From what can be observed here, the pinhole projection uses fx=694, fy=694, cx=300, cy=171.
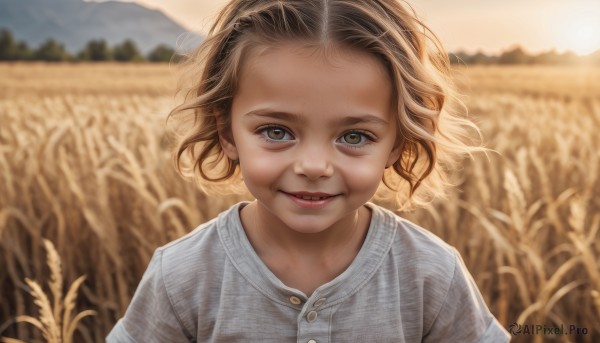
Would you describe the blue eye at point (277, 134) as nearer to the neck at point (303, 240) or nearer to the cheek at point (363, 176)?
the cheek at point (363, 176)

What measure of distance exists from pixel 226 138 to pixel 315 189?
362 mm

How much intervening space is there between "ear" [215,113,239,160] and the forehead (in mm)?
178

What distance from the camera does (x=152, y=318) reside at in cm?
162

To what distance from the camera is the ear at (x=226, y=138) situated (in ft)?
5.30

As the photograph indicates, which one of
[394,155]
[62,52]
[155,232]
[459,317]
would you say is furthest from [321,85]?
[62,52]

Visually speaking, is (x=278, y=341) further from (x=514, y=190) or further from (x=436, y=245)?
(x=514, y=190)

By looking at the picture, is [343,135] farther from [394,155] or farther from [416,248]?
[416,248]

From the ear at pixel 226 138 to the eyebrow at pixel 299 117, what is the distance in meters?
0.19

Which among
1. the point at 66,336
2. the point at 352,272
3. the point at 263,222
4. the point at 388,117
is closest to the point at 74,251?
the point at 66,336

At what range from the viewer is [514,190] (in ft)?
6.36

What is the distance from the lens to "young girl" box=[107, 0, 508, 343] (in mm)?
1388

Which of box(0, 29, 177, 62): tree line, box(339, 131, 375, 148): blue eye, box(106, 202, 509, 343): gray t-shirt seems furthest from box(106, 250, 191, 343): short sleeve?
box(0, 29, 177, 62): tree line

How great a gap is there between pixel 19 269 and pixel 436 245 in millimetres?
1817

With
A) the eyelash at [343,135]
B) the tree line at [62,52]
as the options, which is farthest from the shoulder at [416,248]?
the tree line at [62,52]
